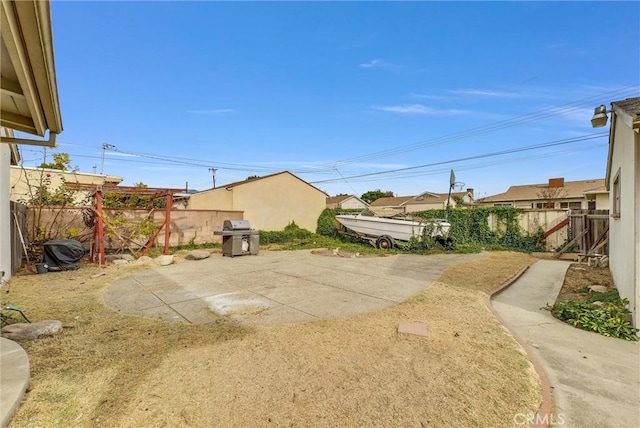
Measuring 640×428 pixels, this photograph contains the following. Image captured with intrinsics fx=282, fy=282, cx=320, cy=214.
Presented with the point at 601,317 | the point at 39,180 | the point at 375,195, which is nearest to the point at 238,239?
the point at 39,180

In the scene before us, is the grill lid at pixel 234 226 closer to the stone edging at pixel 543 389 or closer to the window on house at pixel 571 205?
the stone edging at pixel 543 389

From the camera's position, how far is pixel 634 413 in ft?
7.47

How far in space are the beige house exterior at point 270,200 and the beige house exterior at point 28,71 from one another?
11977 millimetres

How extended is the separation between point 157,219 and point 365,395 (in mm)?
12440

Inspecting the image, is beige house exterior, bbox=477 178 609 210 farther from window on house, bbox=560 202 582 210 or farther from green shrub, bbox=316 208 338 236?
green shrub, bbox=316 208 338 236

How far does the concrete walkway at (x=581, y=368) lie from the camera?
2.26 m

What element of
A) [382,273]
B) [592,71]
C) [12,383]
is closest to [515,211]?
[592,71]

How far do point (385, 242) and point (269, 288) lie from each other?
7755 millimetres

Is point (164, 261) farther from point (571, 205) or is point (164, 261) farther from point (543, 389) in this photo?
point (571, 205)

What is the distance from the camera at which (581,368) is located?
301cm

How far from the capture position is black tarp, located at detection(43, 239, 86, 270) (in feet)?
25.6

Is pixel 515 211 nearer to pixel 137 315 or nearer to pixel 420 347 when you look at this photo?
pixel 420 347

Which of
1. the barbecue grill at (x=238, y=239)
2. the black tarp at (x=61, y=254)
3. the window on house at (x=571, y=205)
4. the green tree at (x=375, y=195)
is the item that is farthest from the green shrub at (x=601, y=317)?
the green tree at (x=375, y=195)

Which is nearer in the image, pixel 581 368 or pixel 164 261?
pixel 581 368
